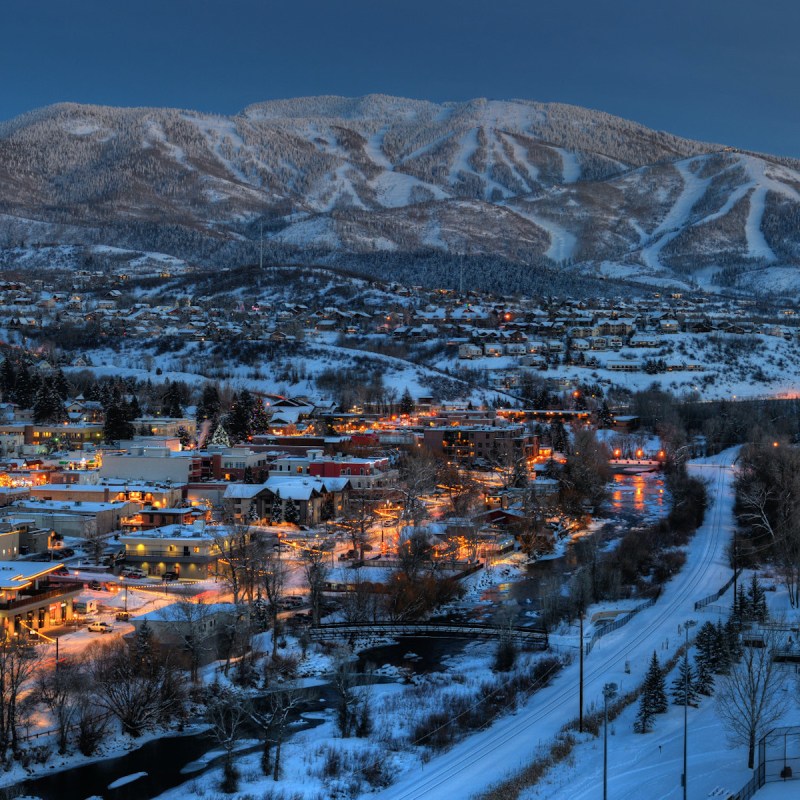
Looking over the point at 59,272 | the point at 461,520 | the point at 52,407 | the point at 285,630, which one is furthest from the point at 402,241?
the point at 285,630

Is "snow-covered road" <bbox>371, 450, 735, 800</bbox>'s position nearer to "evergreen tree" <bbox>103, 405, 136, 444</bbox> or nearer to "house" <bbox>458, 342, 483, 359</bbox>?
"evergreen tree" <bbox>103, 405, 136, 444</bbox>

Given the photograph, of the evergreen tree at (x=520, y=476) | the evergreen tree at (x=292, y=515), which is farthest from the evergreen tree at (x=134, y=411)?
the evergreen tree at (x=292, y=515)

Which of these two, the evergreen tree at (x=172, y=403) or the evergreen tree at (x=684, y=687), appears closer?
the evergreen tree at (x=684, y=687)

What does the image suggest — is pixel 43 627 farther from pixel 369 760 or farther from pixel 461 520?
pixel 461 520

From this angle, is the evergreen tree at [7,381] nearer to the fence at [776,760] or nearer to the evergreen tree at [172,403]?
the evergreen tree at [172,403]

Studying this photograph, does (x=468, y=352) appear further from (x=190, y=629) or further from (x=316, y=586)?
(x=190, y=629)

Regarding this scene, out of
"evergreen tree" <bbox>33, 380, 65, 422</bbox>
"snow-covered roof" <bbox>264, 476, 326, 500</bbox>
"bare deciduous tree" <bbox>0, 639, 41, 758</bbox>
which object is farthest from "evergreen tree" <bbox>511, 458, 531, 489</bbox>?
"bare deciduous tree" <bbox>0, 639, 41, 758</bbox>
